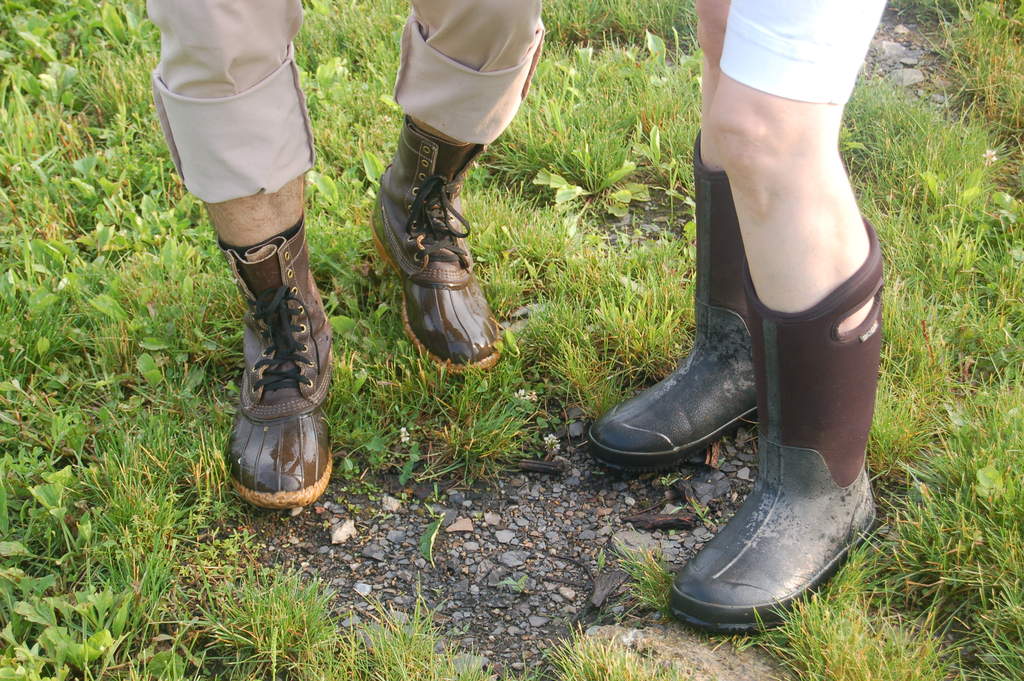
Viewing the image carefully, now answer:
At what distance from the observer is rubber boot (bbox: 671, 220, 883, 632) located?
1730mm

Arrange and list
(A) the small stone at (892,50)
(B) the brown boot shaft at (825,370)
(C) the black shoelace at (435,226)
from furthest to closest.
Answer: (A) the small stone at (892,50) → (C) the black shoelace at (435,226) → (B) the brown boot shaft at (825,370)

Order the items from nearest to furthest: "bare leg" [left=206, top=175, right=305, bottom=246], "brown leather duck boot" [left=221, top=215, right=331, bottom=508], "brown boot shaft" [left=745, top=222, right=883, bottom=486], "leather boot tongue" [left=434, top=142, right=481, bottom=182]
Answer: "brown boot shaft" [left=745, top=222, right=883, bottom=486], "bare leg" [left=206, top=175, right=305, bottom=246], "brown leather duck boot" [left=221, top=215, right=331, bottom=508], "leather boot tongue" [left=434, top=142, right=481, bottom=182]

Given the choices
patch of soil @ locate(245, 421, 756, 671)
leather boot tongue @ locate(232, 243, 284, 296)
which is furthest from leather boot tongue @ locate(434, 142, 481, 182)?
patch of soil @ locate(245, 421, 756, 671)

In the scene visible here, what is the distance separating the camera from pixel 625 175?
3.24 meters

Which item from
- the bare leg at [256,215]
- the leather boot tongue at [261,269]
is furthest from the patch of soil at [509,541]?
the bare leg at [256,215]

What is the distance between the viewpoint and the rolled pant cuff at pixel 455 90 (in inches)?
88.7

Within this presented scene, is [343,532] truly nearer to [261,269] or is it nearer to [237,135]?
[261,269]

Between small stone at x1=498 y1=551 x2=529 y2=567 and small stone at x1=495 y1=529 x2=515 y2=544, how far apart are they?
0.13 feet

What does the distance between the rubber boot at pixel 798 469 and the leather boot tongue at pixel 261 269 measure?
1.07 meters

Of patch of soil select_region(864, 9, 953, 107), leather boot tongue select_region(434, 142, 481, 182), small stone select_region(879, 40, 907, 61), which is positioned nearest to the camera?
leather boot tongue select_region(434, 142, 481, 182)

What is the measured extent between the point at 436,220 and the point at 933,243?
1.42 meters

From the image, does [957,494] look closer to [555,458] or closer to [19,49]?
[555,458]

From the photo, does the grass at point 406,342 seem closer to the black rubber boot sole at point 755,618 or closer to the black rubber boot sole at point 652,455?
the black rubber boot sole at point 755,618

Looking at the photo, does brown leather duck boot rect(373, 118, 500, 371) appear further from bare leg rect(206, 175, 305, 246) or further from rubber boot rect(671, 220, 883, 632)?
rubber boot rect(671, 220, 883, 632)
